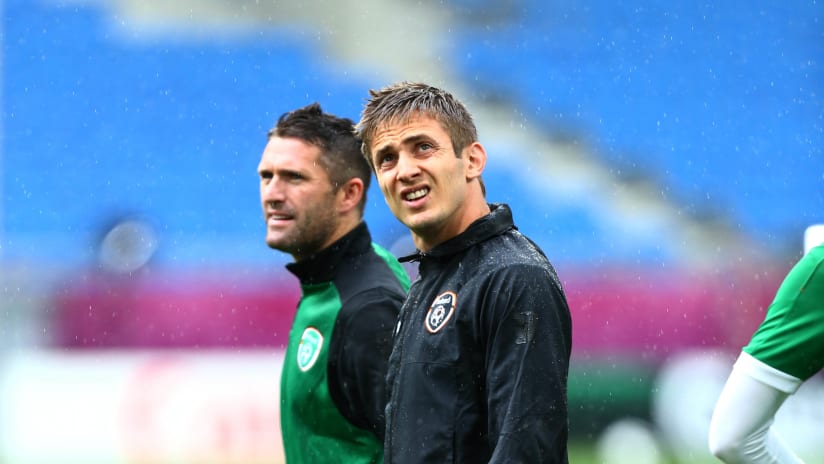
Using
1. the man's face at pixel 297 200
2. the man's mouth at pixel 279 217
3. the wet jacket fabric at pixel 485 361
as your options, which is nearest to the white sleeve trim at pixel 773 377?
the wet jacket fabric at pixel 485 361

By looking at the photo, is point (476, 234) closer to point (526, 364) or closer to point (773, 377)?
point (526, 364)

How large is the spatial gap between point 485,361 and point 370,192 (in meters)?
5.10

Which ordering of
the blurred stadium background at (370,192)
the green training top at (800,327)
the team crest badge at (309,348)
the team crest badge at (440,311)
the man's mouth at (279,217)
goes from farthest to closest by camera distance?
the blurred stadium background at (370,192) < the man's mouth at (279,217) < the team crest badge at (309,348) < the green training top at (800,327) < the team crest badge at (440,311)

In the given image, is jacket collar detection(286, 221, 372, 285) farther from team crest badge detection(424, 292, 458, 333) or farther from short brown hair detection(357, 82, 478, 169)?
team crest badge detection(424, 292, 458, 333)

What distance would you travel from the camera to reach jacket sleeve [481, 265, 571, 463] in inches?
74.6

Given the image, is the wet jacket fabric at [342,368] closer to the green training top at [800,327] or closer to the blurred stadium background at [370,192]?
the green training top at [800,327]

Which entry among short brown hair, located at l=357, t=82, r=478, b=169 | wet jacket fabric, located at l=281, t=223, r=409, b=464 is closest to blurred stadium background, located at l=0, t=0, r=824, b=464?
wet jacket fabric, located at l=281, t=223, r=409, b=464

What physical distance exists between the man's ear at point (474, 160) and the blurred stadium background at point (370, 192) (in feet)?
13.2

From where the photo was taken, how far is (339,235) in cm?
329

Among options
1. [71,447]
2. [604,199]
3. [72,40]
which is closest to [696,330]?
[604,199]

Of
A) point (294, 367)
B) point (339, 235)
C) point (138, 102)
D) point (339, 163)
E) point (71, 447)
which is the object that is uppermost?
point (138, 102)

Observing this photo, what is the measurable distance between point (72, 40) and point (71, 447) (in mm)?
2451

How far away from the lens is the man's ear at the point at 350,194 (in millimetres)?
3342

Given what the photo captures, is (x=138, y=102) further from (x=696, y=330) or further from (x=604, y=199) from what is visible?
(x=696, y=330)
